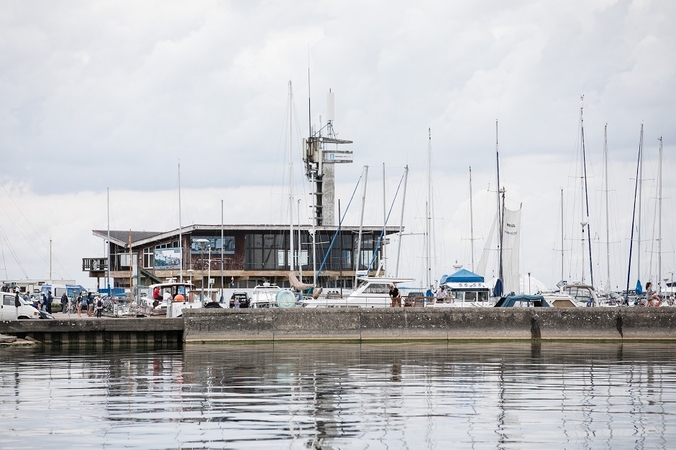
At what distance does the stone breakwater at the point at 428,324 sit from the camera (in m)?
38.9

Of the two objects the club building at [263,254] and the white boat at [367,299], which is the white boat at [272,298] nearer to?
the white boat at [367,299]

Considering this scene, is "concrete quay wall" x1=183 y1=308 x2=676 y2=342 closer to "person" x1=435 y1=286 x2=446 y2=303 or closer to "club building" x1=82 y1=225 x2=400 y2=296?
"person" x1=435 y1=286 x2=446 y2=303

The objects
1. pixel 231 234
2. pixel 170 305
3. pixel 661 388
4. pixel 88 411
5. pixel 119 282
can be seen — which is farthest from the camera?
pixel 119 282

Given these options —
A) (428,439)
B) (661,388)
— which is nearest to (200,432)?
(428,439)

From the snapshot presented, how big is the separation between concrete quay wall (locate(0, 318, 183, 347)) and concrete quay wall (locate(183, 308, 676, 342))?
9.69ft

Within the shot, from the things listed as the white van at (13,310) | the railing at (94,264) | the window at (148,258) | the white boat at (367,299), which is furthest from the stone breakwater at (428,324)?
the railing at (94,264)

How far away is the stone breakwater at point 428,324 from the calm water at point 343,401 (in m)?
5.97

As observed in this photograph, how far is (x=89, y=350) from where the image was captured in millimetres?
38500

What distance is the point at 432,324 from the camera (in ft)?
129

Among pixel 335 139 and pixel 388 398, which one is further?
pixel 335 139

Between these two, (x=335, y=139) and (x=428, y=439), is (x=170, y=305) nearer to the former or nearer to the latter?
(x=428, y=439)

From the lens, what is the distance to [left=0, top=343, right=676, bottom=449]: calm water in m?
14.7

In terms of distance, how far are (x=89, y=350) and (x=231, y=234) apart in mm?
45744

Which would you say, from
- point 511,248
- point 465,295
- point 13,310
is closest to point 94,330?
point 13,310
